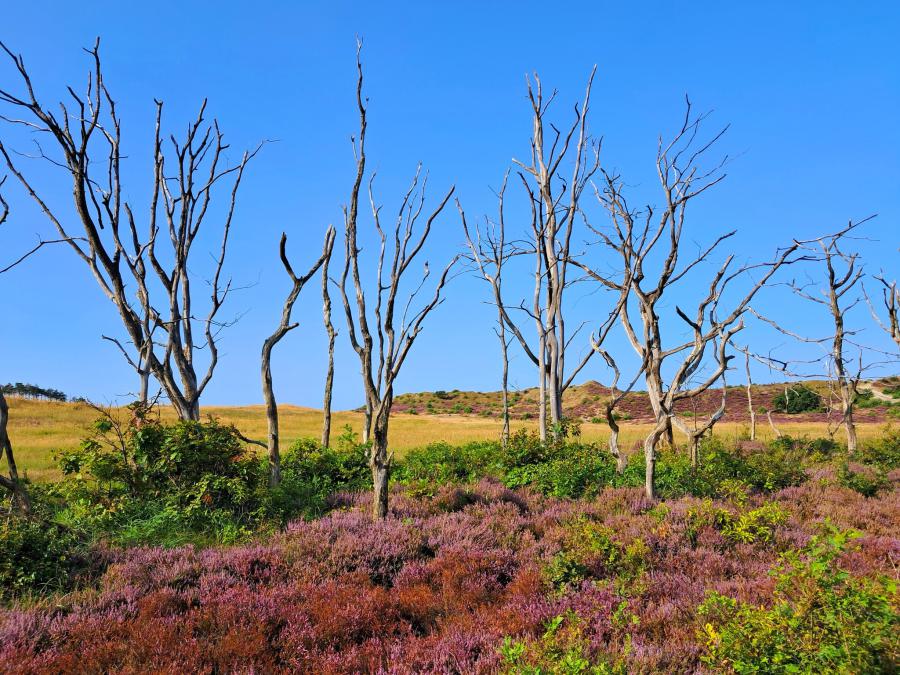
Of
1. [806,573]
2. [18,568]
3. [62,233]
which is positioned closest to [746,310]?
[806,573]

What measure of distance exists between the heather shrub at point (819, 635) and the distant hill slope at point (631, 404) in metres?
38.2

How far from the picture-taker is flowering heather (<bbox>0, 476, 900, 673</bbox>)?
5191 mm

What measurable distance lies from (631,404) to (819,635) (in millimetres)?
58789

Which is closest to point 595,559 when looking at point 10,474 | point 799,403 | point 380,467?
point 380,467

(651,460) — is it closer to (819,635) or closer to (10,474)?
(819,635)

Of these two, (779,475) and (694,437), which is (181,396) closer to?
(694,437)

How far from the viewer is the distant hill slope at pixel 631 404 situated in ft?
160

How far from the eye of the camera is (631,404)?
60.9m

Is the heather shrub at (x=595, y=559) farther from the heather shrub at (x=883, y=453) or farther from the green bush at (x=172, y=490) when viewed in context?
the heather shrub at (x=883, y=453)

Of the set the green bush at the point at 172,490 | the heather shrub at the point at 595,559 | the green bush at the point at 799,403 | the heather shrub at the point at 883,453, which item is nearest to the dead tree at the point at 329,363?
the green bush at the point at 172,490

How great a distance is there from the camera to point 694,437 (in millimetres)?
13250

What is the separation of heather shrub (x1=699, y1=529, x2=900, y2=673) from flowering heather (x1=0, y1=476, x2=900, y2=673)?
347 millimetres

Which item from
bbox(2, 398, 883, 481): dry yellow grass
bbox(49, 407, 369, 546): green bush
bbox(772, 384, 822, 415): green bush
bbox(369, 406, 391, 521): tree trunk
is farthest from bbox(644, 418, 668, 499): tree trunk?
bbox(772, 384, 822, 415): green bush

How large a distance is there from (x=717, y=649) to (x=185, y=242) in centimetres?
1417
